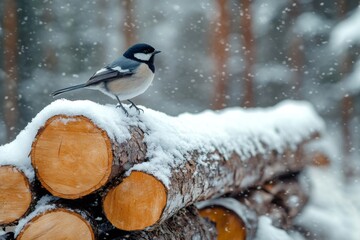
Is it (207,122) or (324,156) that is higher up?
(324,156)

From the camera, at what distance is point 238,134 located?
15.6 feet

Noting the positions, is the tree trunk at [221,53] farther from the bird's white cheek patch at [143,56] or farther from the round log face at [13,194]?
the round log face at [13,194]

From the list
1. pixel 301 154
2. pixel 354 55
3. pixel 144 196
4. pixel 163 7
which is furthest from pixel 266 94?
pixel 144 196

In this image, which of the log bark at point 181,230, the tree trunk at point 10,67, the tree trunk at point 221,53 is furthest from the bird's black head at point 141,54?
the tree trunk at point 221,53

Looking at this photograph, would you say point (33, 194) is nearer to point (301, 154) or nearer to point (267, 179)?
point (267, 179)

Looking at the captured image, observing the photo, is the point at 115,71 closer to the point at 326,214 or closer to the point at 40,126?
the point at 40,126

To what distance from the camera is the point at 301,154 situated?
6.30 meters

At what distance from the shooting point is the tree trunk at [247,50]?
13.5 metres

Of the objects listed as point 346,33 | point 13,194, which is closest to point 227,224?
point 13,194

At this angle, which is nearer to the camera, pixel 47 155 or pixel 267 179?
pixel 47 155

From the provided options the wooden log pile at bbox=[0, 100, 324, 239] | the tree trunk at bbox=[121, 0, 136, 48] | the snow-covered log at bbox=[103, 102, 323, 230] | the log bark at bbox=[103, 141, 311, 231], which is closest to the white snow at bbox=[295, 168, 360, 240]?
the snow-covered log at bbox=[103, 102, 323, 230]

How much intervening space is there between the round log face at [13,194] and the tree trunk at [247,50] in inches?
442

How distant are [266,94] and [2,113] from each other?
22.9ft

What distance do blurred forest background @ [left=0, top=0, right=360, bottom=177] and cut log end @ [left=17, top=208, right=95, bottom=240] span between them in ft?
32.6
